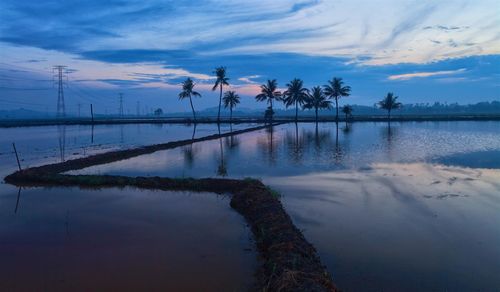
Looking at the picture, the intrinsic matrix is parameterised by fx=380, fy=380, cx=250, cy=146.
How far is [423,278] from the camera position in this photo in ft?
21.0

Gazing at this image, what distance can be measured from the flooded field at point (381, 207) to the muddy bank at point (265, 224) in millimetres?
449

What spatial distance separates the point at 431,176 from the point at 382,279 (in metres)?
10.2

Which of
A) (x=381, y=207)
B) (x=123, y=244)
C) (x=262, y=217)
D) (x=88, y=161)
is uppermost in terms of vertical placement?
(x=88, y=161)

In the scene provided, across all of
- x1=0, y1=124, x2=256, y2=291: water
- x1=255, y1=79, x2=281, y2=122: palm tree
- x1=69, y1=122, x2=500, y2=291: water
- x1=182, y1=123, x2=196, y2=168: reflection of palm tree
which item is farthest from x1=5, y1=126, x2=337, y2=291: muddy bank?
x1=255, y1=79, x2=281, y2=122: palm tree

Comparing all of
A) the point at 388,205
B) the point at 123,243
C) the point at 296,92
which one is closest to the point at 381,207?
the point at 388,205

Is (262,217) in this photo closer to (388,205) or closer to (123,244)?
(123,244)

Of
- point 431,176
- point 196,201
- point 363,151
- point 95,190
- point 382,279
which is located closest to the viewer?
point 382,279

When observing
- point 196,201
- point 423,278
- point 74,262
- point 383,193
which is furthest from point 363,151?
point 74,262

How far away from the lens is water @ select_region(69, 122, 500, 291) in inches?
264

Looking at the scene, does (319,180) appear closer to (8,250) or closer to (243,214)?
(243,214)

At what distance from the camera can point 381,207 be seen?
10.8 m

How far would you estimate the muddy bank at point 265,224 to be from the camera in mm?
5691

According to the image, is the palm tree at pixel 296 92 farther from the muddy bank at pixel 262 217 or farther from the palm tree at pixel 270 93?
the muddy bank at pixel 262 217

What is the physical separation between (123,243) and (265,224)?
3.18 m
